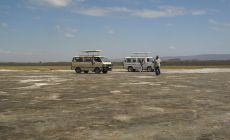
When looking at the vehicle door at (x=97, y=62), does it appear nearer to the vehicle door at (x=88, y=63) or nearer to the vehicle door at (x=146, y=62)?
the vehicle door at (x=88, y=63)

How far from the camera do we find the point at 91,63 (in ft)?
126

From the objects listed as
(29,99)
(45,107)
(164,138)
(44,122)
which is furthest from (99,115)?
(29,99)

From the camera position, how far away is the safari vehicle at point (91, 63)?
125ft

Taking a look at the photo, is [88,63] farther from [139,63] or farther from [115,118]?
[115,118]

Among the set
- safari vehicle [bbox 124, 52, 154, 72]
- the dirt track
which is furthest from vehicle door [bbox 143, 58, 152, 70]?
the dirt track

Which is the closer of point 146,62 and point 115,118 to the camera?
point 115,118

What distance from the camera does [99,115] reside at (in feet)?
33.8

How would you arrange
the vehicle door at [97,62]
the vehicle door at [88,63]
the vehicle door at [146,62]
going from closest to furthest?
the vehicle door at [97,62], the vehicle door at [88,63], the vehicle door at [146,62]

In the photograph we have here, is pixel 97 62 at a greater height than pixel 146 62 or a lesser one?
greater

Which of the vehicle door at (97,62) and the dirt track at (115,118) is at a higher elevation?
the vehicle door at (97,62)

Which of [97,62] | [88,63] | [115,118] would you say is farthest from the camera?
[88,63]

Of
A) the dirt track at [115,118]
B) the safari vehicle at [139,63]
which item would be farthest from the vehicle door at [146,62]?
the dirt track at [115,118]

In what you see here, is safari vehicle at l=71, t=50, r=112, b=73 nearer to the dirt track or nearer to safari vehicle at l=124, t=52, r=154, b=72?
safari vehicle at l=124, t=52, r=154, b=72

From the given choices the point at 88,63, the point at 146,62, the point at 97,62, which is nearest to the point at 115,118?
the point at 97,62
